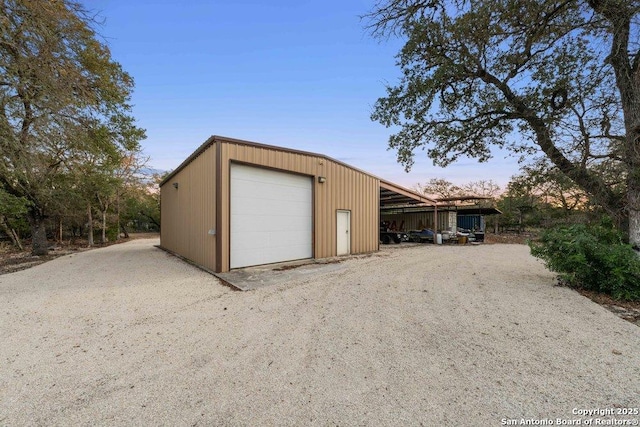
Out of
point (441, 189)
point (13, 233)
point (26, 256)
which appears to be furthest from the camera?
point (441, 189)

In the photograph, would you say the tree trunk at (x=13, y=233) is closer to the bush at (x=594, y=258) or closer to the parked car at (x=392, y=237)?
the parked car at (x=392, y=237)

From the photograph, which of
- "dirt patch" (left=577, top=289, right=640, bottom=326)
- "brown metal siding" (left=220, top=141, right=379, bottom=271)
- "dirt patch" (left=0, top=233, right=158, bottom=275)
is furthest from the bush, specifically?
"dirt patch" (left=0, top=233, right=158, bottom=275)

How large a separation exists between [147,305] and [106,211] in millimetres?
19088

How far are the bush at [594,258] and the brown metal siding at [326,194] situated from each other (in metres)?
6.06

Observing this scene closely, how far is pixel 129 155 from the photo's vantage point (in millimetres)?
19594

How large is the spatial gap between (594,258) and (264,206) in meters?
7.50

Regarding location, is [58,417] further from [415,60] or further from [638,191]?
[638,191]

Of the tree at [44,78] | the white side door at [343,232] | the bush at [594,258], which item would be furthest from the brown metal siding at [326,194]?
the bush at [594,258]

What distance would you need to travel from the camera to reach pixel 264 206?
815 centimetres

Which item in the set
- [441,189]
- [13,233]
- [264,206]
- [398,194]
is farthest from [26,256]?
[441,189]

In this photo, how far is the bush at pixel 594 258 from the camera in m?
4.56

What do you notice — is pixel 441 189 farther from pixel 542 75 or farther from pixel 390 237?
pixel 542 75

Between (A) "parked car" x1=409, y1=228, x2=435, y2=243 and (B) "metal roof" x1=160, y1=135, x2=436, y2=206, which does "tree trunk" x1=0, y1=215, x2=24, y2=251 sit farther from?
(A) "parked car" x1=409, y1=228, x2=435, y2=243

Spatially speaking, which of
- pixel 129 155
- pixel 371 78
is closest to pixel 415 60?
pixel 371 78
